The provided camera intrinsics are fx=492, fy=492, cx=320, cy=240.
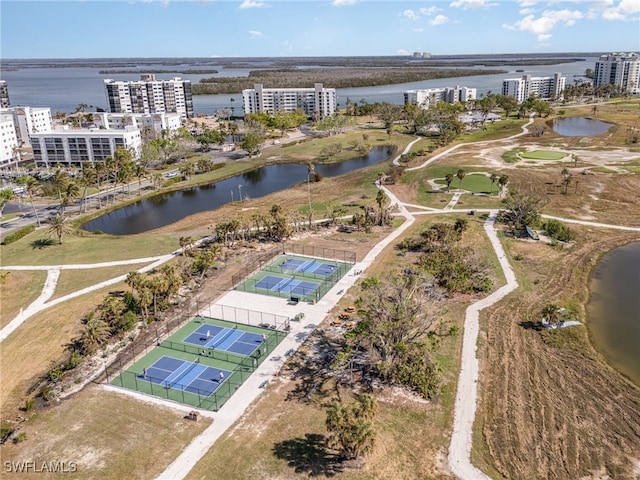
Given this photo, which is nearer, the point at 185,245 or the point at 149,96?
the point at 185,245

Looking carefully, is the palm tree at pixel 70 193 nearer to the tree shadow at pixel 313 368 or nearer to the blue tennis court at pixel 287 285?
the blue tennis court at pixel 287 285

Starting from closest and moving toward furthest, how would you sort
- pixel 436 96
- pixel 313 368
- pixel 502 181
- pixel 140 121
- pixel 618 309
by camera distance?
pixel 313 368
pixel 618 309
pixel 502 181
pixel 140 121
pixel 436 96

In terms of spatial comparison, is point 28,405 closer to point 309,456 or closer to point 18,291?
point 309,456

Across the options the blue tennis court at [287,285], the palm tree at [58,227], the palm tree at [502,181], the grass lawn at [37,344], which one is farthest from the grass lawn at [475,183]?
the palm tree at [58,227]

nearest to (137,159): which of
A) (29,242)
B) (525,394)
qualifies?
(29,242)

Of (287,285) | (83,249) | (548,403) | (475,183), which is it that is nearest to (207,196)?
(83,249)

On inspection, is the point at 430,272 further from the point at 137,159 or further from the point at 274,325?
the point at 137,159
